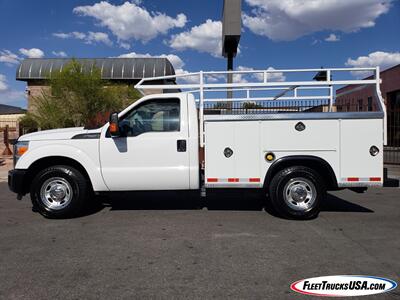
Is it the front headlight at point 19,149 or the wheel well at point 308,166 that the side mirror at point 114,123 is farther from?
the wheel well at point 308,166

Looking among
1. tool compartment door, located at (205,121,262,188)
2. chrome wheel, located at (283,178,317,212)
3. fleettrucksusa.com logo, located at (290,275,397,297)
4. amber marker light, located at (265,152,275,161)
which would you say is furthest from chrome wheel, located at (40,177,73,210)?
fleettrucksusa.com logo, located at (290,275,397,297)

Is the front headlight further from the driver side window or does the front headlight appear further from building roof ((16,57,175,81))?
building roof ((16,57,175,81))

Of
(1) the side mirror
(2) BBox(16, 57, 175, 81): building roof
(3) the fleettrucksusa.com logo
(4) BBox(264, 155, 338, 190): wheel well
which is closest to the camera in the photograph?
(3) the fleettrucksusa.com logo

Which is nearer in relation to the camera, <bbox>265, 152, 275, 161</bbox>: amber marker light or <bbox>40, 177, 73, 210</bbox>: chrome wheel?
<bbox>265, 152, 275, 161</bbox>: amber marker light

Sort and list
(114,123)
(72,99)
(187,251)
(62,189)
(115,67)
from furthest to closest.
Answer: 1. (115,67)
2. (72,99)
3. (62,189)
4. (114,123)
5. (187,251)

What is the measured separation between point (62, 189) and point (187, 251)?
2815mm

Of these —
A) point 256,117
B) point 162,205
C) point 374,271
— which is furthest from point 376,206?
point 162,205

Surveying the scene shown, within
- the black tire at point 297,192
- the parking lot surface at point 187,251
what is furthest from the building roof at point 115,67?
the black tire at point 297,192

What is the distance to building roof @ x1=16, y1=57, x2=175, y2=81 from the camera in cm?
3406

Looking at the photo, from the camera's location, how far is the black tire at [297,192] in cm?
583

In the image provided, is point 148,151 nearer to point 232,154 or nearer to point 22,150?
point 232,154

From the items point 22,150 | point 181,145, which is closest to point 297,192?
point 181,145

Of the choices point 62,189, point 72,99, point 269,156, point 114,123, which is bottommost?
point 62,189

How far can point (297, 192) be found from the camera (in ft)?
19.4
